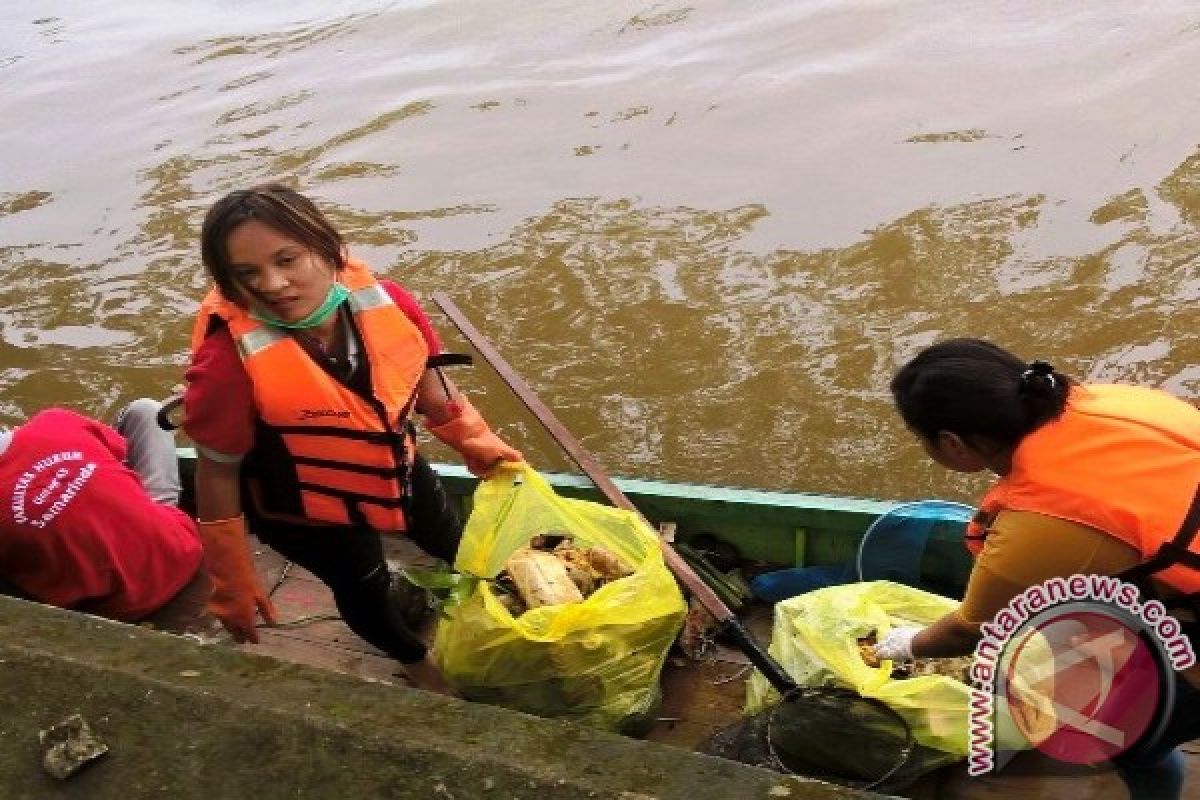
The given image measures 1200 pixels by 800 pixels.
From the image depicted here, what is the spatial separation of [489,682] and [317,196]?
5828 millimetres

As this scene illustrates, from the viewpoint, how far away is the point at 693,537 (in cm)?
362

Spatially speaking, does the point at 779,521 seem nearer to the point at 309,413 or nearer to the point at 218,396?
the point at 309,413

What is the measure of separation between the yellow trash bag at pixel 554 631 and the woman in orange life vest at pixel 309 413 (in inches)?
7.5

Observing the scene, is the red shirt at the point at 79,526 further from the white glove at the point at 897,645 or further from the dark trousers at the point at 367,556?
the white glove at the point at 897,645

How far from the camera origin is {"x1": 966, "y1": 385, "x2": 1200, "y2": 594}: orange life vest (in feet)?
6.46

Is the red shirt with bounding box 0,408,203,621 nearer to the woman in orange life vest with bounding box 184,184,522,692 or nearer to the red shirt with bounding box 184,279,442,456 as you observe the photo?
the woman in orange life vest with bounding box 184,184,522,692

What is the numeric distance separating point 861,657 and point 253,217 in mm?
1825

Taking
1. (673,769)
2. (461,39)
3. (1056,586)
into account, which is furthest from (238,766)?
(461,39)

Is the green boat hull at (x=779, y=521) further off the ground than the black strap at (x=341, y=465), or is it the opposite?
the black strap at (x=341, y=465)

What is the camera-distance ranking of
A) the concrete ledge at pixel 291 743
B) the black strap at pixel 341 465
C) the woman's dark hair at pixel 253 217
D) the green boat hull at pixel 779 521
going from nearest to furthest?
the concrete ledge at pixel 291 743, the woman's dark hair at pixel 253 217, the black strap at pixel 341 465, the green boat hull at pixel 779 521

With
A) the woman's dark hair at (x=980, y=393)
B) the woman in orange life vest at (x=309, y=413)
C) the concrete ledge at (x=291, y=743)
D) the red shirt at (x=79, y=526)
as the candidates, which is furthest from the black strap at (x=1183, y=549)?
the red shirt at (x=79, y=526)

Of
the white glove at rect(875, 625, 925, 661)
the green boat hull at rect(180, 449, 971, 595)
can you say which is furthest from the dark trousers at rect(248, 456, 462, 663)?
the white glove at rect(875, 625, 925, 661)

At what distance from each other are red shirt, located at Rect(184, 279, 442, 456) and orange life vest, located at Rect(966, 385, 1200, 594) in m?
1.66

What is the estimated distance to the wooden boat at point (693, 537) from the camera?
3.15m
